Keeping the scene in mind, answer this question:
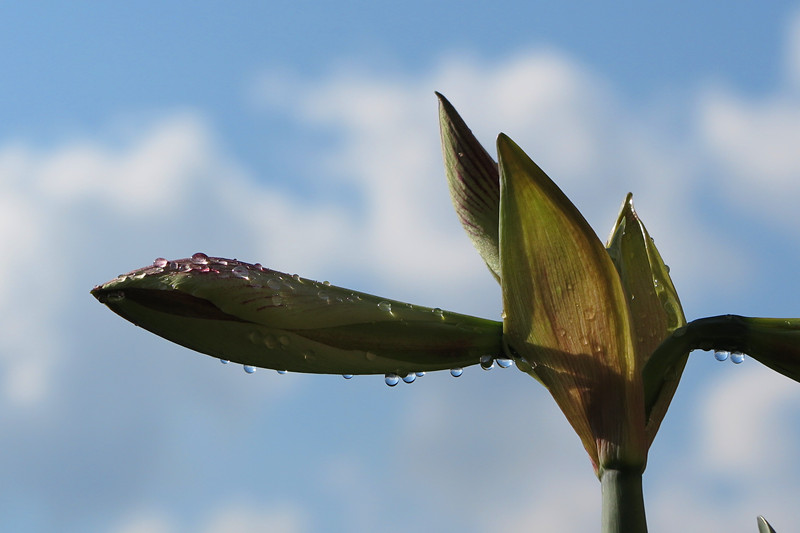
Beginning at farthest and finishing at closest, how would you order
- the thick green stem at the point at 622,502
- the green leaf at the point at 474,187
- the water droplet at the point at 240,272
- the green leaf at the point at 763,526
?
the green leaf at the point at 474,187 → the green leaf at the point at 763,526 → the water droplet at the point at 240,272 → the thick green stem at the point at 622,502

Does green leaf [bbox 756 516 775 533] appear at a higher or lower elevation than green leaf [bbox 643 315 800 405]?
lower

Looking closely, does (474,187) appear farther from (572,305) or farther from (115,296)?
(115,296)

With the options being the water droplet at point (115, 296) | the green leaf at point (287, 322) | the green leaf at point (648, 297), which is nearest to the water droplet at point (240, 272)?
the green leaf at point (287, 322)

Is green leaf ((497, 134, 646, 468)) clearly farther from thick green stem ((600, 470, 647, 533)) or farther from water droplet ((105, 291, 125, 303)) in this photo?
water droplet ((105, 291, 125, 303))

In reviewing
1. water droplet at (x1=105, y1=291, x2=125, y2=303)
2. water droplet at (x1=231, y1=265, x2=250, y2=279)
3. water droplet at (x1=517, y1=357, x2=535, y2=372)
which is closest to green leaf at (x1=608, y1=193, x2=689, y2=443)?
water droplet at (x1=517, y1=357, x2=535, y2=372)

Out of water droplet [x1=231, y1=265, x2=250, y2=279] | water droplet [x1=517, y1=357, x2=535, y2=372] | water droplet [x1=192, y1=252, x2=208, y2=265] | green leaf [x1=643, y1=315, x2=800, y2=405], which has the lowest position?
water droplet [x1=517, y1=357, x2=535, y2=372]

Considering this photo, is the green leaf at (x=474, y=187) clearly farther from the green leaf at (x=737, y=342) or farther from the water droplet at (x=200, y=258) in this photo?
the water droplet at (x=200, y=258)

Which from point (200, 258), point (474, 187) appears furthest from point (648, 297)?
point (200, 258)
